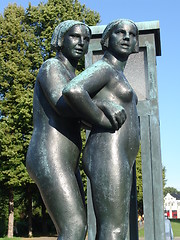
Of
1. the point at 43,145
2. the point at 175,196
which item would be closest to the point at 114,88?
the point at 43,145

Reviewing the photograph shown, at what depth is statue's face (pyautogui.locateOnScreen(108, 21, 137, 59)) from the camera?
2.85 metres

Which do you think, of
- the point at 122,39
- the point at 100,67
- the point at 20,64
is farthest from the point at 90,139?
the point at 20,64

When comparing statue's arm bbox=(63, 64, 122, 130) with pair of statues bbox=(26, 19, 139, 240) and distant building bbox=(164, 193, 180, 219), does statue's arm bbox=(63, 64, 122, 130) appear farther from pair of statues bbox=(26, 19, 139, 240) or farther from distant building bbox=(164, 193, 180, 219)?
distant building bbox=(164, 193, 180, 219)

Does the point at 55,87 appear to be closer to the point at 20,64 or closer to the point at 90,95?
the point at 90,95

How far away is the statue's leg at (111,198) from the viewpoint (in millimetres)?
2467

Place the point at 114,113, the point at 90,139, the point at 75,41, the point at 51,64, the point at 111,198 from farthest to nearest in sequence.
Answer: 1. the point at 75,41
2. the point at 51,64
3. the point at 90,139
4. the point at 114,113
5. the point at 111,198

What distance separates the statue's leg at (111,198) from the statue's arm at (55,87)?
0.45 meters

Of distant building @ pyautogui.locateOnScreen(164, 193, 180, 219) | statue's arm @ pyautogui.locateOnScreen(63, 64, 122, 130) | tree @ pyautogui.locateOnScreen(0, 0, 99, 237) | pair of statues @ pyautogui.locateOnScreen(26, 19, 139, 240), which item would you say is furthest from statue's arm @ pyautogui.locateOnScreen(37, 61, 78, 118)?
distant building @ pyautogui.locateOnScreen(164, 193, 180, 219)

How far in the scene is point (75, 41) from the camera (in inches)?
116

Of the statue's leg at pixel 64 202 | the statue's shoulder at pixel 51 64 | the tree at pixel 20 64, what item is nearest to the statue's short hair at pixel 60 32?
the statue's shoulder at pixel 51 64

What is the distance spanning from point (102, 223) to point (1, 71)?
801 inches

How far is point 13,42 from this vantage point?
74.0 ft

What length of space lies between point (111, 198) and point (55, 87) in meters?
0.86

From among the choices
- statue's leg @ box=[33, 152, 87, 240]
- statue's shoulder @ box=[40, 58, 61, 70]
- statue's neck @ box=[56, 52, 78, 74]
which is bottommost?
statue's leg @ box=[33, 152, 87, 240]
